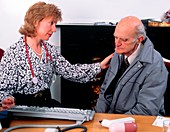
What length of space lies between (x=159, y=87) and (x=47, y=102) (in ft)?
3.01

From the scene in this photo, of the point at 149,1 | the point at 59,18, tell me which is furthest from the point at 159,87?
the point at 149,1

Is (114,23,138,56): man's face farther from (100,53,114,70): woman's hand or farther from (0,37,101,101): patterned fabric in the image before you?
(0,37,101,101): patterned fabric

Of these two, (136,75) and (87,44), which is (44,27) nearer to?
(136,75)

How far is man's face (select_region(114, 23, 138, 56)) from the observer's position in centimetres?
206

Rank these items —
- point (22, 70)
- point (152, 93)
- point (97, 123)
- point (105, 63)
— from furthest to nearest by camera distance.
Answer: point (105, 63)
point (22, 70)
point (152, 93)
point (97, 123)

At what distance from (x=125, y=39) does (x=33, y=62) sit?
2.43 ft

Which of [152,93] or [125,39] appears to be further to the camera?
[125,39]

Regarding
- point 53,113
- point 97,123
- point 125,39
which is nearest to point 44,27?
point 125,39

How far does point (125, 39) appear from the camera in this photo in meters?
2.08

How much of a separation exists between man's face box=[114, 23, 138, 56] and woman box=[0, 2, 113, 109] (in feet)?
0.98

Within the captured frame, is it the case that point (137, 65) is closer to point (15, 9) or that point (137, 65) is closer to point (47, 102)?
point (47, 102)

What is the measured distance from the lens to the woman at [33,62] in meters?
2.29

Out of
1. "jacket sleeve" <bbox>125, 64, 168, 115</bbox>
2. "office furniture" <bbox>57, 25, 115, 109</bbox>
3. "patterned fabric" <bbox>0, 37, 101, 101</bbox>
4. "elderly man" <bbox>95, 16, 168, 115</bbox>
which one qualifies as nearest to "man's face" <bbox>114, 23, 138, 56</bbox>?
"elderly man" <bbox>95, 16, 168, 115</bbox>

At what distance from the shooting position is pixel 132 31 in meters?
2.06
